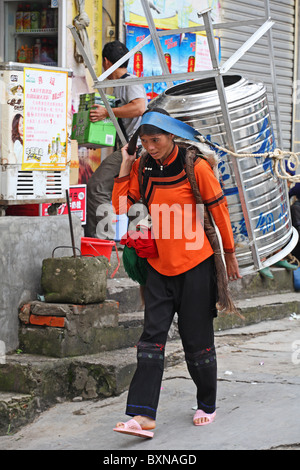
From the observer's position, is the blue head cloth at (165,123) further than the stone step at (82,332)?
No

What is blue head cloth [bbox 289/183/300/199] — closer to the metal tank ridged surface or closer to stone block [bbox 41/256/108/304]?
the metal tank ridged surface

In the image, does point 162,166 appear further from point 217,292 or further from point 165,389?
point 165,389

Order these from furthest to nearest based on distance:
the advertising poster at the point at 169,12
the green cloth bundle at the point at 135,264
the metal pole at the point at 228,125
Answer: the advertising poster at the point at 169,12
the metal pole at the point at 228,125
the green cloth bundle at the point at 135,264

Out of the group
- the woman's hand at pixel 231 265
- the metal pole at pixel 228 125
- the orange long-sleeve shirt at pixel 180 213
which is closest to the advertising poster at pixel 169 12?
the metal pole at pixel 228 125

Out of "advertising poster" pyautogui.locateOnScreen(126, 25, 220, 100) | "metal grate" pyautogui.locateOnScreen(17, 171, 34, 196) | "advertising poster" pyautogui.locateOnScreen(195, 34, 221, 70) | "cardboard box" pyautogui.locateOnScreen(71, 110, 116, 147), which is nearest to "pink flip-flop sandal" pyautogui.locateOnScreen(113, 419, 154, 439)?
"metal grate" pyautogui.locateOnScreen(17, 171, 34, 196)

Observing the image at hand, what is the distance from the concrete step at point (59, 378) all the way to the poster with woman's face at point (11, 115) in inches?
52.0

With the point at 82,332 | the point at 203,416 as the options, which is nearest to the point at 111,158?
the point at 82,332

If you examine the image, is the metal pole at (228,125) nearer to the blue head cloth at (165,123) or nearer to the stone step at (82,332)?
the blue head cloth at (165,123)

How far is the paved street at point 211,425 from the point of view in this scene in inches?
149

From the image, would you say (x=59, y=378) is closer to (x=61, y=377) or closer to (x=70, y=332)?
(x=61, y=377)

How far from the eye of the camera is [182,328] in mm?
4004

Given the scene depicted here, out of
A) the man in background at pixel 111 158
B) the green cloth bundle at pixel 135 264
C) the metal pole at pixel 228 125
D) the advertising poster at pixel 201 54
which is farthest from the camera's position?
the advertising poster at pixel 201 54

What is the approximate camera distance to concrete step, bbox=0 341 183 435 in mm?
4367

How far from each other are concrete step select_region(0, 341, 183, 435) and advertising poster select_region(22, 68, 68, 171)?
1.34 m
